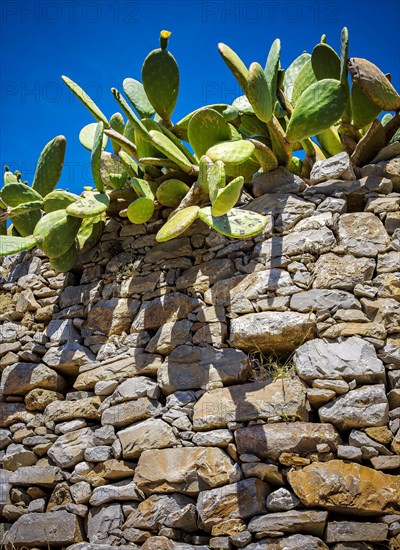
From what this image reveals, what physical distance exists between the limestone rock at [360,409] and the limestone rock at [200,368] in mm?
658

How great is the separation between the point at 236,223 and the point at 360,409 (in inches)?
55.6

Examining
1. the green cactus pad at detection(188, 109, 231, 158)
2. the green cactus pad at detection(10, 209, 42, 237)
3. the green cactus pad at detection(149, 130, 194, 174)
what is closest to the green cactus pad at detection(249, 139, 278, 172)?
the green cactus pad at detection(188, 109, 231, 158)

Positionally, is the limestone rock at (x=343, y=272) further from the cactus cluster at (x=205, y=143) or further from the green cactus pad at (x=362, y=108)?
the green cactus pad at (x=362, y=108)

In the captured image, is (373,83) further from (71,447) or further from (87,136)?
(71,447)

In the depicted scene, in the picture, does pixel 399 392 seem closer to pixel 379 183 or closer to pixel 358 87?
pixel 379 183

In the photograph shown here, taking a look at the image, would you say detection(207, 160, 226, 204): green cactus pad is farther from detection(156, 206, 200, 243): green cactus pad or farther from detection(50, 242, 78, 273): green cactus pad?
detection(50, 242, 78, 273): green cactus pad

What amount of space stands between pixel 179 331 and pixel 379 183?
1.81m

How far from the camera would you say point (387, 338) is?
369cm

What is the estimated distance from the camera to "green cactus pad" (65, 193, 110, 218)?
4.34m

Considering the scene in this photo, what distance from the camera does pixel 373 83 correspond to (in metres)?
4.09

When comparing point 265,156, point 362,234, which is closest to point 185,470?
point 362,234

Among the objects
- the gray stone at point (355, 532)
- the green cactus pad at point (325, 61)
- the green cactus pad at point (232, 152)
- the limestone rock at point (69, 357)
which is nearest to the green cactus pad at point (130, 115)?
the green cactus pad at point (232, 152)

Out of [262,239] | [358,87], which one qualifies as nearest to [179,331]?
[262,239]

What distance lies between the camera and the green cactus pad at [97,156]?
4355 millimetres
